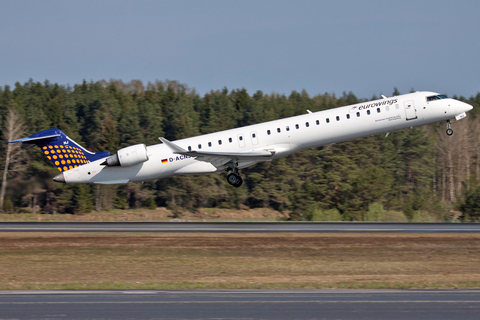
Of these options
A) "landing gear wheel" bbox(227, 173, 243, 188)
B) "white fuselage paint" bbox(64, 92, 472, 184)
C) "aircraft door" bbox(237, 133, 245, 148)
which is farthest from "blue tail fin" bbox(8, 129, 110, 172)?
"aircraft door" bbox(237, 133, 245, 148)

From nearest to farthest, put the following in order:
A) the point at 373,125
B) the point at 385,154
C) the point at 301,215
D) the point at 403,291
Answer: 1. the point at 403,291
2. the point at 373,125
3. the point at 301,215
4. the point at 385,154

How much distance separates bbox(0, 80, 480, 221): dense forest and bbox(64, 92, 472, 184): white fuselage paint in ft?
25.0

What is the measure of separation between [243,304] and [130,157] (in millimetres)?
19594

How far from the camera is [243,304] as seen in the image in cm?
1352

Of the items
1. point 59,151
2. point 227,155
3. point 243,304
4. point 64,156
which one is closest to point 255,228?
point 227,155

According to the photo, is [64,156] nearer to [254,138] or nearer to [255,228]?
[254,138]

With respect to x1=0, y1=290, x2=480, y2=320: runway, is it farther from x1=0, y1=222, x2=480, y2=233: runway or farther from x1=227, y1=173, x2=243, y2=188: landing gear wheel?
x1=227, y1=173, x2=243, y2=188: landing gear wheel

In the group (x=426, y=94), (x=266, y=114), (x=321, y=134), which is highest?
(x=266, y=114)

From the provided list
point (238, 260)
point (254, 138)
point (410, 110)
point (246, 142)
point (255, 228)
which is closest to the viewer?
point (238, 260)

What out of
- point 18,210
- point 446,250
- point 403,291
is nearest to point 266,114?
point 18,210

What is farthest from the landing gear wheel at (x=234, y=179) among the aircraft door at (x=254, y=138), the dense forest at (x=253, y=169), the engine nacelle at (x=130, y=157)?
the dense forest at (x=253, y=169)

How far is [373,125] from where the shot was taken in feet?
96.1

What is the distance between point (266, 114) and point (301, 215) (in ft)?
112

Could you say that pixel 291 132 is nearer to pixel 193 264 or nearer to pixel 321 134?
pixel 321 134
